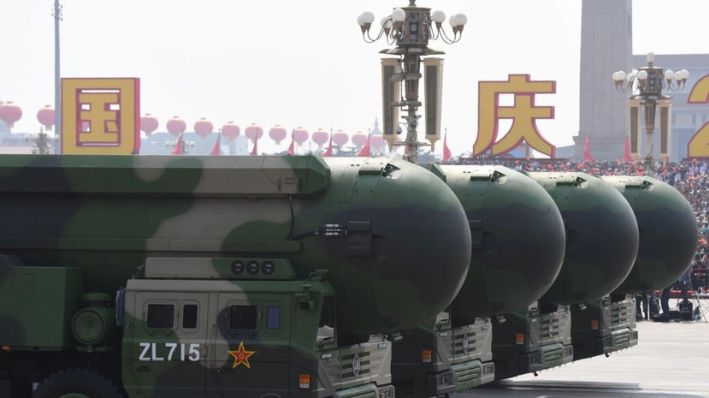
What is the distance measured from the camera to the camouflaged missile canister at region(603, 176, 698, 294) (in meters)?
23.8

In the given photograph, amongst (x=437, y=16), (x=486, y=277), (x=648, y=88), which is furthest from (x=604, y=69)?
(x=486, y=277)

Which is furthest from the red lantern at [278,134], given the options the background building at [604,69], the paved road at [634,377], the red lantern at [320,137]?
the paved road at [634,377]

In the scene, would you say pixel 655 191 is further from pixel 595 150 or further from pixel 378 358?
pixel 595 150

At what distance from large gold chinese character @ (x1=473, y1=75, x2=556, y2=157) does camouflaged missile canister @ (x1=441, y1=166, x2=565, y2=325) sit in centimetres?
4657

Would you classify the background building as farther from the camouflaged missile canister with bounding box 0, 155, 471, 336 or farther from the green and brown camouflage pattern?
the green and brown camouflage pattern

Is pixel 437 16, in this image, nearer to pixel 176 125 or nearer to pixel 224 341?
pixel 224 341

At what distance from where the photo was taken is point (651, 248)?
23781 millimetres

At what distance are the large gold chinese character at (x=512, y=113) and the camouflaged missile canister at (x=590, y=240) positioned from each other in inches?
1711

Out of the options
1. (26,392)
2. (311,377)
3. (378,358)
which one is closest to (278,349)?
(311,377)

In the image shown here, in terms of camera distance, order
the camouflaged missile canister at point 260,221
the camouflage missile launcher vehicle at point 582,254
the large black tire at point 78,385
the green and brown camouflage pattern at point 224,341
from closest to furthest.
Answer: the green and brown camouflage pattern at point 224,341 → the camouflaged missile canister at point 260,221 → the large black tire at point 78,385 → the camouflage missile launcher vehicle at point 582,254

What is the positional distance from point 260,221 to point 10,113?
133199 mm

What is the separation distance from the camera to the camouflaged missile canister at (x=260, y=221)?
15.0 meters

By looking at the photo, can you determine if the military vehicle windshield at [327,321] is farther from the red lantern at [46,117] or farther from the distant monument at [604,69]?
the red lantern at [46,117]

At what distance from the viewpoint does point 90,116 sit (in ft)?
220
